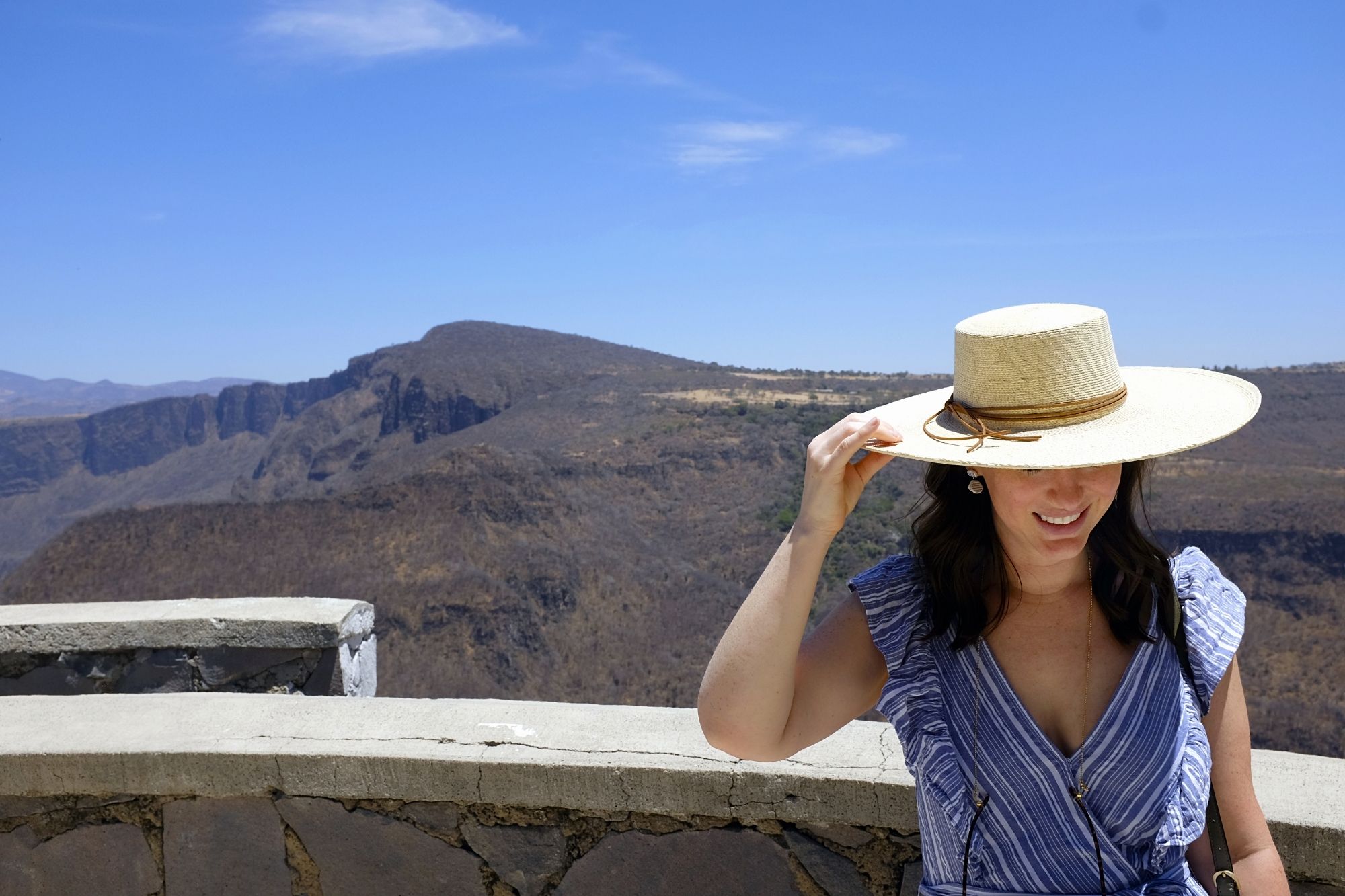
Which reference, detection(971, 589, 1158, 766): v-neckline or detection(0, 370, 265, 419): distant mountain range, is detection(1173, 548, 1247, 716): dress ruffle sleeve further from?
detection(0, 370, 265, 419): distant mountain range

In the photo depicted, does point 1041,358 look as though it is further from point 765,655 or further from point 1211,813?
point 1211,813

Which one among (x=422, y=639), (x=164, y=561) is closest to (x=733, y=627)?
(x=422, y=639)

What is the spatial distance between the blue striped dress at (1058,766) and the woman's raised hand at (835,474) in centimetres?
23

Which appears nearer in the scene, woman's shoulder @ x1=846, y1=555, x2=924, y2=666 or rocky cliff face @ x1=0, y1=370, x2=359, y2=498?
woman's shoulder @ x1=846, y1=555, x2=924, y2=666

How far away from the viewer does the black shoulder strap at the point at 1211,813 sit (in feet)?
4.44

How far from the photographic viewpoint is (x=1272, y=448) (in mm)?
15250

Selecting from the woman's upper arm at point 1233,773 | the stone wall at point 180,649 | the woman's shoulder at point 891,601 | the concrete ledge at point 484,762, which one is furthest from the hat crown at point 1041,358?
the stone wall at point 180,649

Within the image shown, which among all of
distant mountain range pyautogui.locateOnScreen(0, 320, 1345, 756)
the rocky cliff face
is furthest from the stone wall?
the rocky cliff face

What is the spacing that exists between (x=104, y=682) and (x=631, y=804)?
2121 mm

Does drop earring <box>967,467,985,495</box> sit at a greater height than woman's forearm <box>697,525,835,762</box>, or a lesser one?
greater

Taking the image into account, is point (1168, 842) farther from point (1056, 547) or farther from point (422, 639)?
point (422, 639)

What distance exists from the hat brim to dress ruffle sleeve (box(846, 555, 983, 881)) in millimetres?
210

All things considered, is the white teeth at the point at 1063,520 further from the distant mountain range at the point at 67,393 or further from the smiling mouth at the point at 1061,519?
the distant mountain range at the point at 67,393

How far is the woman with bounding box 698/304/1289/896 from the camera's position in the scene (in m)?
1.32
